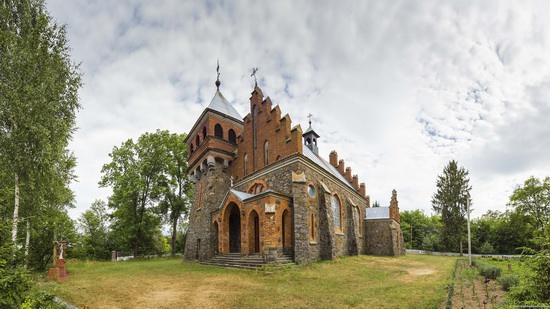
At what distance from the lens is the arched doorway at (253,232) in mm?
16688

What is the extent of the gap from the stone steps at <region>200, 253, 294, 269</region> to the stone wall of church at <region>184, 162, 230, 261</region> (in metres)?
1.96

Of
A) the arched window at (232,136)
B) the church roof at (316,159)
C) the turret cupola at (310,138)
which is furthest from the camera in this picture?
the turret cupola at (310,138)

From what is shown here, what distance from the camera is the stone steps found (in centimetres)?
1473

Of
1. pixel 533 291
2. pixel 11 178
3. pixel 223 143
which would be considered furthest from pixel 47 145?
pixel 533 291

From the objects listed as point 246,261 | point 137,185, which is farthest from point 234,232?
point 137,185

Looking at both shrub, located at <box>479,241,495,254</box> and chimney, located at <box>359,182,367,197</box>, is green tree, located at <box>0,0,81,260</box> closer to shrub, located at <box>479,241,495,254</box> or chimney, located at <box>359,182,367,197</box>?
chimney, located at <box>359,182,367,197</box>

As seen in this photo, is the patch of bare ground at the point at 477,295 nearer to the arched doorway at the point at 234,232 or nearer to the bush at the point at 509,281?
the bush at the point at 509,281

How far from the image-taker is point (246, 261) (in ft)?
51.4

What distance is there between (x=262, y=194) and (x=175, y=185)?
19.4 metres

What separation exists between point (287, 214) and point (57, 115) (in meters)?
13.4

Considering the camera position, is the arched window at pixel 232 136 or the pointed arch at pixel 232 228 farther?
A: the arched window at pixel 232 136

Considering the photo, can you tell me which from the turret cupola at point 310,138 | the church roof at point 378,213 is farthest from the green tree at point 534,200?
the turret cupola at point 310,138

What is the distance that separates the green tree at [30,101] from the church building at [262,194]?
968 cm

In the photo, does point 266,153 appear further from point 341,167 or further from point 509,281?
point 341,167
